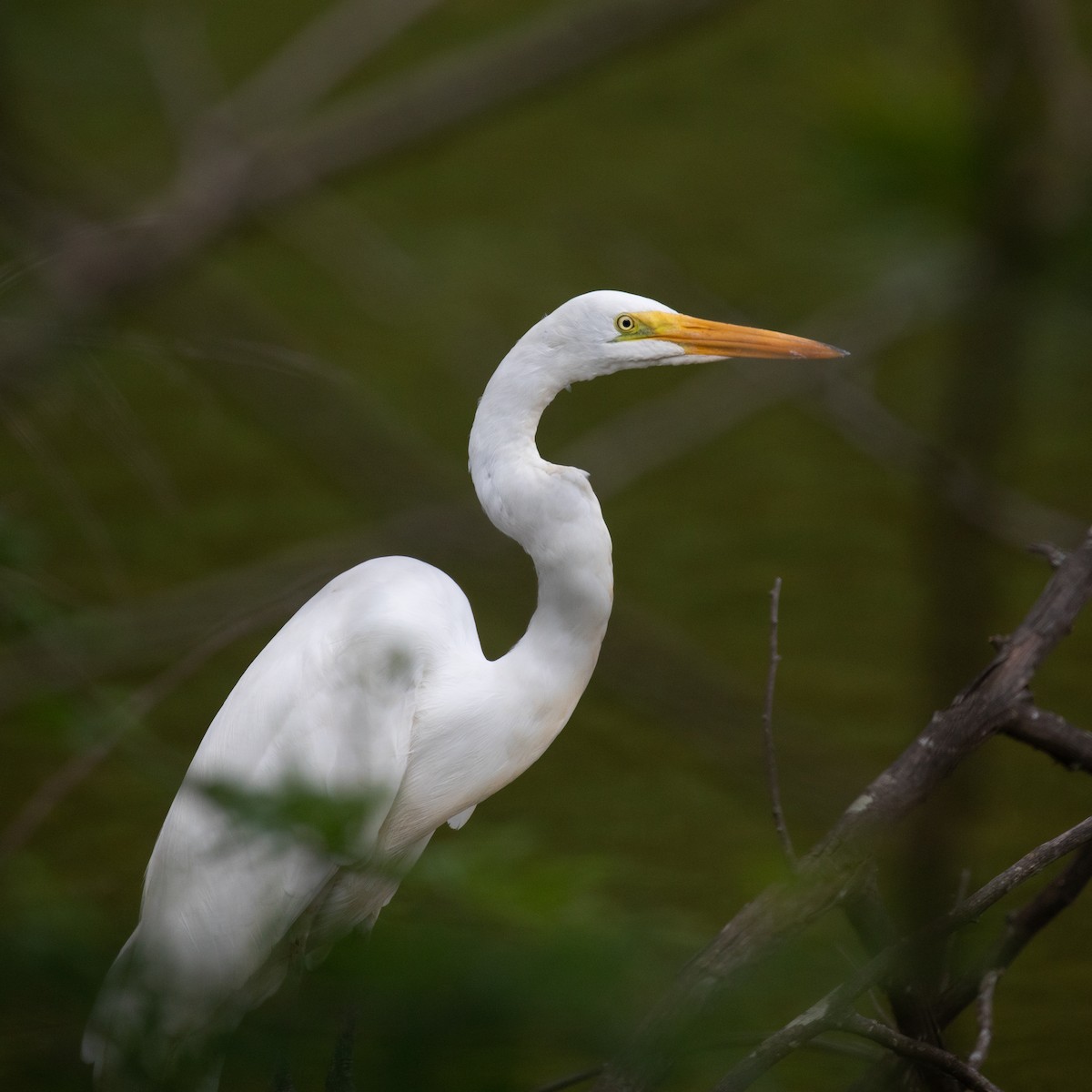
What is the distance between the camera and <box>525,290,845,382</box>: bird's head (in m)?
1.79

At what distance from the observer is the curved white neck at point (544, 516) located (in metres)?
1.74

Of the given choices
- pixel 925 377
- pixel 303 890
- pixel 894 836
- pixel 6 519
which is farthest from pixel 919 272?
pixel 925 377

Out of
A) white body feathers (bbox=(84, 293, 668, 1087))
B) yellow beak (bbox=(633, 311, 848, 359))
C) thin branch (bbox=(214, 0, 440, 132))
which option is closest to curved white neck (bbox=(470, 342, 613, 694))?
white body feathers (bbox=(84, 293, 668, 1087))

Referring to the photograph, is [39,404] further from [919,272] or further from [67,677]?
[919,272]

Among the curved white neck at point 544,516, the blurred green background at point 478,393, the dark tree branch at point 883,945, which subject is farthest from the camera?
the curved white neck at point 544,516

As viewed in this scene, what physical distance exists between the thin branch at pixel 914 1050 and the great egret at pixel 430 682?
0.50 m

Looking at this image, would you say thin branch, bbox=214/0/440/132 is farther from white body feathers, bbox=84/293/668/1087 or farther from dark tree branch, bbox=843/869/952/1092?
dark tree branch, bbox=843/869/952/1092

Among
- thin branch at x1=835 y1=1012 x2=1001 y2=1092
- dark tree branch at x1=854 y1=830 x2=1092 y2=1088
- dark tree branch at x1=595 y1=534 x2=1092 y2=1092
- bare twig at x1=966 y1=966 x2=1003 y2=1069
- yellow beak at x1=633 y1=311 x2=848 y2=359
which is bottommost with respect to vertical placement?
dark tree branch at x1=854 y1=830 x2=1092 y2=1088

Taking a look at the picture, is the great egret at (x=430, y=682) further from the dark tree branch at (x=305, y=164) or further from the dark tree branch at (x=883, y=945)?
the dark tree branch at (x=305, y=164)

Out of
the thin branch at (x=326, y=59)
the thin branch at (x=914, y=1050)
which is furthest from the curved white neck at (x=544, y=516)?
the thin branch at (x=326, y=59)

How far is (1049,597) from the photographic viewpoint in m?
1.67

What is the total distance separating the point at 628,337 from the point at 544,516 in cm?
24

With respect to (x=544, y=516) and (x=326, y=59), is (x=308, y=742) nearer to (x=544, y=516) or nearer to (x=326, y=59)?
(x=544, y=516)

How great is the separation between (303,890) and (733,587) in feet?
10.7
